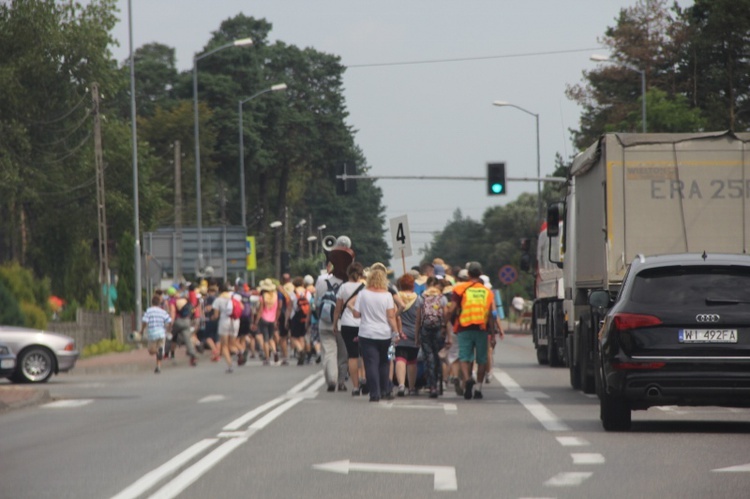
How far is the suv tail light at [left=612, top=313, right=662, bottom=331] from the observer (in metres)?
15.2

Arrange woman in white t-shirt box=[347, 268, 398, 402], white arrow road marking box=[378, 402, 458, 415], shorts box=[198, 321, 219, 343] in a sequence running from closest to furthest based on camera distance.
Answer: white arrow road marking box=[378, 402, 458, 415] < woman in white t-shirt box=[347, 268, 398, 402] < shorts box=[198, 321, 219, 343]

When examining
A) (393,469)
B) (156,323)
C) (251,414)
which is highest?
(156,323)

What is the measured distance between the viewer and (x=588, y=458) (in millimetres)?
13102

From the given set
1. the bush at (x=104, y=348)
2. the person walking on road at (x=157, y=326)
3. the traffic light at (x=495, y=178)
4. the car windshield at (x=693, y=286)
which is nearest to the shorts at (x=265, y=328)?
the person walking on road at (x=157, y=326)

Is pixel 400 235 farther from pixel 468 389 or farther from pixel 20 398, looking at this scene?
pixel 20 398

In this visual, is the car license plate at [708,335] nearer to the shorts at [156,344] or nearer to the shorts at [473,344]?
the shorts at [473,344]

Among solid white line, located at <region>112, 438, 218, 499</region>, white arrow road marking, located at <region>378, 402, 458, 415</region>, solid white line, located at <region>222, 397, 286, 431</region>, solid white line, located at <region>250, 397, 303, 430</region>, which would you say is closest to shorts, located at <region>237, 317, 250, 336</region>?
solid white line, located at <region>222, 397, 286, 431</region>

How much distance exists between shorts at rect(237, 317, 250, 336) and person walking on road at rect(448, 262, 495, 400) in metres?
14.9

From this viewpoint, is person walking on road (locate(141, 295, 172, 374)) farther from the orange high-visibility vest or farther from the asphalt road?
the orange high-visibility vest

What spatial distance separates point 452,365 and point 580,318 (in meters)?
2.19

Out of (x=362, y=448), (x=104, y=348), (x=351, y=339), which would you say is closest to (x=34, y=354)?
(x=351, y=339)

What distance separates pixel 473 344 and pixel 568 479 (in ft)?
31.7

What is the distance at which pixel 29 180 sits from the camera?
7650 centimetres

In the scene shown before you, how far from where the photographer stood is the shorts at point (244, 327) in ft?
118
